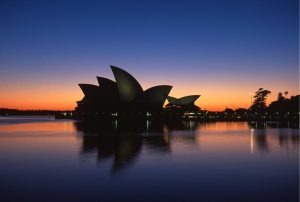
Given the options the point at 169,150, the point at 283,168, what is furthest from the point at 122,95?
the point at 283,168

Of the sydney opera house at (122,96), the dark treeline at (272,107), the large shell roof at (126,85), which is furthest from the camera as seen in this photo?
the dark treeline at (272,107)

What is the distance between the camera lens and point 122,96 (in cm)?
6762

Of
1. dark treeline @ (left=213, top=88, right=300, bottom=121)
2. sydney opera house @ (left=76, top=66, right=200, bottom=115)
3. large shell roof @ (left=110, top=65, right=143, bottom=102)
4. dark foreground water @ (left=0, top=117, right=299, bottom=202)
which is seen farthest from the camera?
dark treeline @ (left=213, top=88, right=300, bottom=121)

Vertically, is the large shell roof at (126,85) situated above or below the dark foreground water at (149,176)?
above

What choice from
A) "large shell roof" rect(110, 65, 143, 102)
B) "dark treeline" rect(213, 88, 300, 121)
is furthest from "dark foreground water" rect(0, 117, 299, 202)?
"dark treeline" rect(213, 88, 300, 121)

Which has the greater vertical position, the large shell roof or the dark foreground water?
the large shell roof

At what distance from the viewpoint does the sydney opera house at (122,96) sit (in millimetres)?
65125

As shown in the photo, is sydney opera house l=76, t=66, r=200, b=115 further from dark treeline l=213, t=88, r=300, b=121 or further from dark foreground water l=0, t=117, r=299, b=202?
dark foreground water l=0, t=117, r=299, b=202

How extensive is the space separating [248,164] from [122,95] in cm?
5748

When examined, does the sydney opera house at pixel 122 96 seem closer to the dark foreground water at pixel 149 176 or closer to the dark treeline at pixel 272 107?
the dark treeline at pixel 272 107

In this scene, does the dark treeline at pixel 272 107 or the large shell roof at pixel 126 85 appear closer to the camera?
the large shell roof at pixel 126 85

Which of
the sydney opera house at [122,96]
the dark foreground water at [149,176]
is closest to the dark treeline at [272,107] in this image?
the sydney opera house at [122,96]

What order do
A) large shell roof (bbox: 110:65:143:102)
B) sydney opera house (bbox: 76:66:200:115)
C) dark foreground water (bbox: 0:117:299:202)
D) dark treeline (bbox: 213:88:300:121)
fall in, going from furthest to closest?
dark treeline (bbox: 213:88:300:121) < sydney opera house (bbox: 76:66:200:115) < large shell roof (bbox: 110:65:143:102) < dark foreground water (bbox: 0:117:299:202)

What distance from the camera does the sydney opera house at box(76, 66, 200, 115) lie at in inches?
2564
